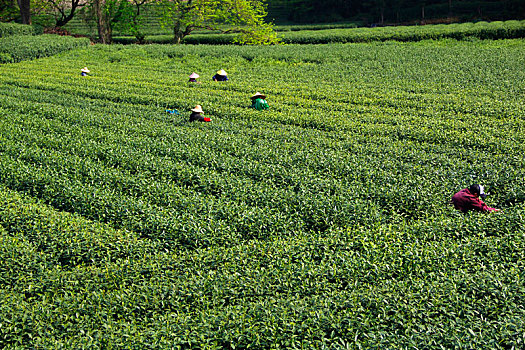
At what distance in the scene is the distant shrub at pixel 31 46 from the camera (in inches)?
1275

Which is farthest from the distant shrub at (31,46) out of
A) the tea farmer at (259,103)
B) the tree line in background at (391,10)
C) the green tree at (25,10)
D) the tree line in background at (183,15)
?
the tree line in background at (391,10)

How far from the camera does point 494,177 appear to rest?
9.86 metres

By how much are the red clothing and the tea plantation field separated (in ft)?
0.87

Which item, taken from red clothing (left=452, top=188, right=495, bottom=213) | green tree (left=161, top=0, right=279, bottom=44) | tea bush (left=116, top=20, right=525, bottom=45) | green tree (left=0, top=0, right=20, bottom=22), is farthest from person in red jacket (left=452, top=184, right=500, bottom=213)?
green tree (left=0, top=0, right=20, bottom=22)

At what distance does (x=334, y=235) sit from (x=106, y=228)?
4382 millimetres

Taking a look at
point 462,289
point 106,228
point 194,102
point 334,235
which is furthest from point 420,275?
point 194,102

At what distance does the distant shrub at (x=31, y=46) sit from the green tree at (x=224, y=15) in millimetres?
10356

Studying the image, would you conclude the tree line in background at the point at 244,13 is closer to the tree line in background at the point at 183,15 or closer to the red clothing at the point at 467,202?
the tree line in background at the point at 183,15

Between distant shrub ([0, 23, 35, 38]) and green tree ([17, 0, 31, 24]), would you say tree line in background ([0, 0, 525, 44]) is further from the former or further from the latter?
distant shrub ([0, 23, 35, 38])

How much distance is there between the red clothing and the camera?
27.7ft

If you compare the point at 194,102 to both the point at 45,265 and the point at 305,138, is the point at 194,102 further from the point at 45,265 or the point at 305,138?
the point at 45,265

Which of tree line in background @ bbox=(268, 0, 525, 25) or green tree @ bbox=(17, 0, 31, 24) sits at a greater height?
tree line in background @ bbox=(268, 0, 525, 25)

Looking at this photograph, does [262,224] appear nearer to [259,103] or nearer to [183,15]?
[259,103]

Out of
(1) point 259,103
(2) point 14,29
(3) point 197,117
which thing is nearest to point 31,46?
(2) point 14,29
